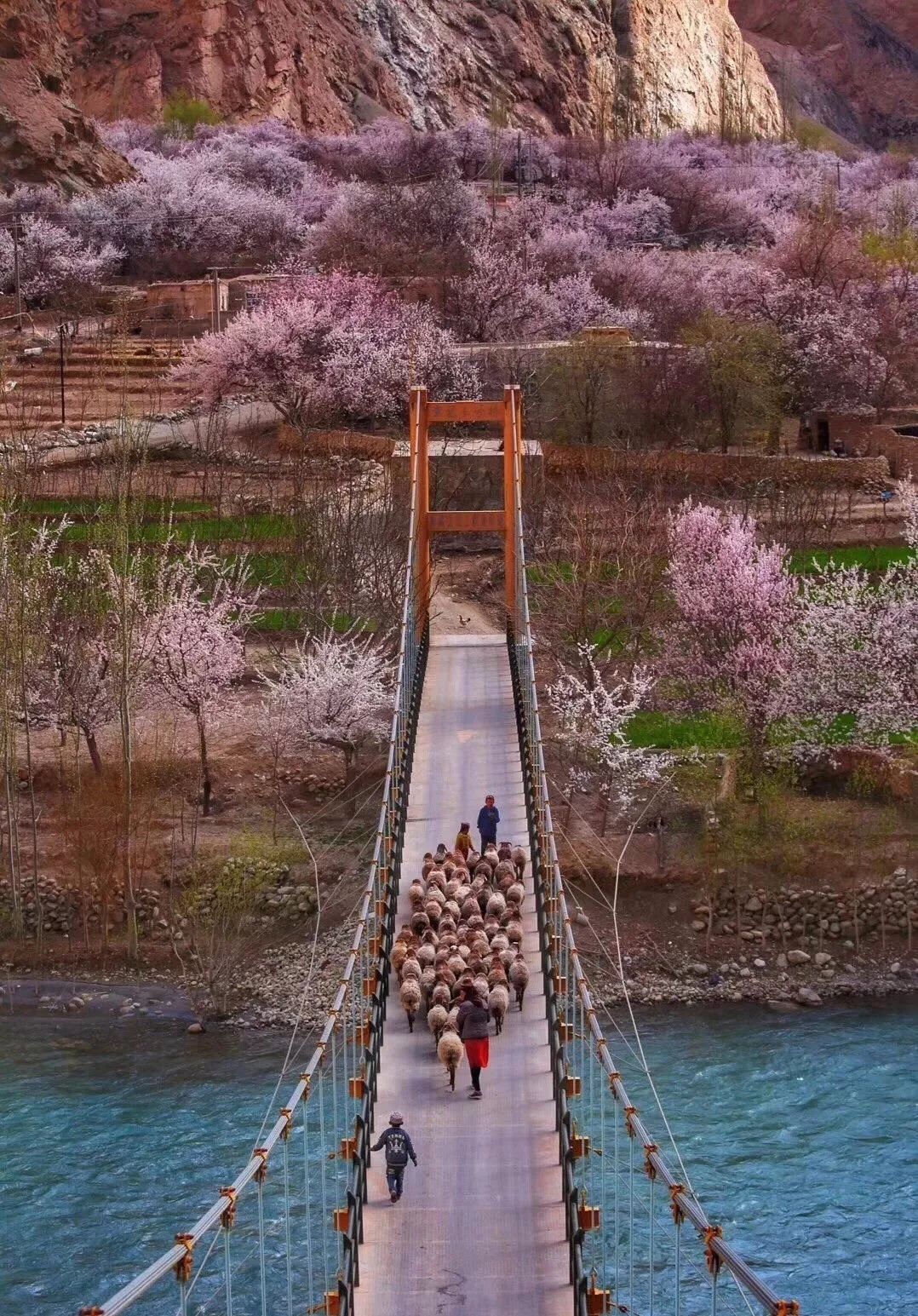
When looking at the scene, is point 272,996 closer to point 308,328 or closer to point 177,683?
point 177,683

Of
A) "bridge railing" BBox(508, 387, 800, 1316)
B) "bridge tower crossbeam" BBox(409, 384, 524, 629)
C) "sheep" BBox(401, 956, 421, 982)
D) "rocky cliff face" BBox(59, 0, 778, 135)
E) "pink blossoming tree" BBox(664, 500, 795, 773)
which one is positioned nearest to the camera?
"bridge railing" BBox(508, 387, 800, 1316)

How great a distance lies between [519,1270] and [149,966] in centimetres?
1763

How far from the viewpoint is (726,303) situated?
5791 centimetres

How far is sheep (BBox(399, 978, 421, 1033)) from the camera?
1753cm

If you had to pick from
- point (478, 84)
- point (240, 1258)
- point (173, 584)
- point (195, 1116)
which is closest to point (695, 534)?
point (173, 584)

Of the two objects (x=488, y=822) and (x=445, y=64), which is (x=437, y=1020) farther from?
(x=445, y=64)

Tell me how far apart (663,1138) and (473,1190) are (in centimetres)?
1111

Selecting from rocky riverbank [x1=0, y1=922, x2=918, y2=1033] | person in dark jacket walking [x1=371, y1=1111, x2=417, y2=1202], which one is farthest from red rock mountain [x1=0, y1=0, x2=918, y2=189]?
person in dark jacket walking [x1=371, y1=1111, x2=417, y2=1202]

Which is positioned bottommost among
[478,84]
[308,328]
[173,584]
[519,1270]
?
[519,1270]

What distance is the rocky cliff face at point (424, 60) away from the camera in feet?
291

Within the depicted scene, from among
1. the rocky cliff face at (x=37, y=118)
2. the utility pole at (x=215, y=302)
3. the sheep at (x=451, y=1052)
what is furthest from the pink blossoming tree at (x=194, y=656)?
the rocky cliff face at (x=37, y=118)

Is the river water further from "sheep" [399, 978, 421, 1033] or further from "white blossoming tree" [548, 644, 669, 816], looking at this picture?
"sheep" [399, 978, 421, 1033]

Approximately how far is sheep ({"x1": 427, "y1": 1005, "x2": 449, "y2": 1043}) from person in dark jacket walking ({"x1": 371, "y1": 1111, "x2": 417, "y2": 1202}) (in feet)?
6.75

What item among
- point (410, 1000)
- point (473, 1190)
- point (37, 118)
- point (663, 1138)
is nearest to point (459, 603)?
point (663, 1138)
